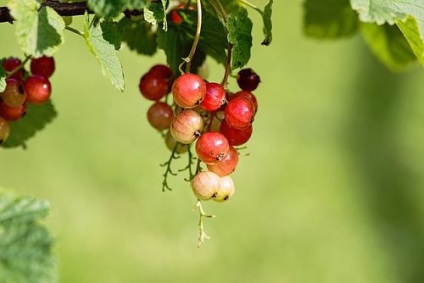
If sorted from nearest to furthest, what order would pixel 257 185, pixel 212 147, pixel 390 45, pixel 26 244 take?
pixel 26 244
pixel 212 147
pixel 390 45
pixel 257 185

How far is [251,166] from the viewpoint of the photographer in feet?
11.1

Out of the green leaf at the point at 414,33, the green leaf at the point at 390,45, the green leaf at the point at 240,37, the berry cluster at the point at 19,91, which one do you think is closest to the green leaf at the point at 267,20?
the green leaf at the point at 240,37

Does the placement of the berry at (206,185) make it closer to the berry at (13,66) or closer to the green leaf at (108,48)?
the green leaf at (108,48)

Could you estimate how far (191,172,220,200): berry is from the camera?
2.81ft

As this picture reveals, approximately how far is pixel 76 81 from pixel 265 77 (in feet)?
2.83

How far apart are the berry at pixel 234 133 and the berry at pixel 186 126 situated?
36 mm

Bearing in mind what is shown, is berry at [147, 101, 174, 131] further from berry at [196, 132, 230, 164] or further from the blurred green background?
the blurred green background

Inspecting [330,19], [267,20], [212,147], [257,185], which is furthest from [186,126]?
[257,185]

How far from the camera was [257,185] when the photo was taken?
3.30 meters

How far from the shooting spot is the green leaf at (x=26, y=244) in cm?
56

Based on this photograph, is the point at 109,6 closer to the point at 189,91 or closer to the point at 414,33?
the point at 189,91

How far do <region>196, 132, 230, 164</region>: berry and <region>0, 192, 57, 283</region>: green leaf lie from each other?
0.82 feet

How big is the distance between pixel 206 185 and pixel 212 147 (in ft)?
0.15

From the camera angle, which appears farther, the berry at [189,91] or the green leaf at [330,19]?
the green leaf at [330,19]
